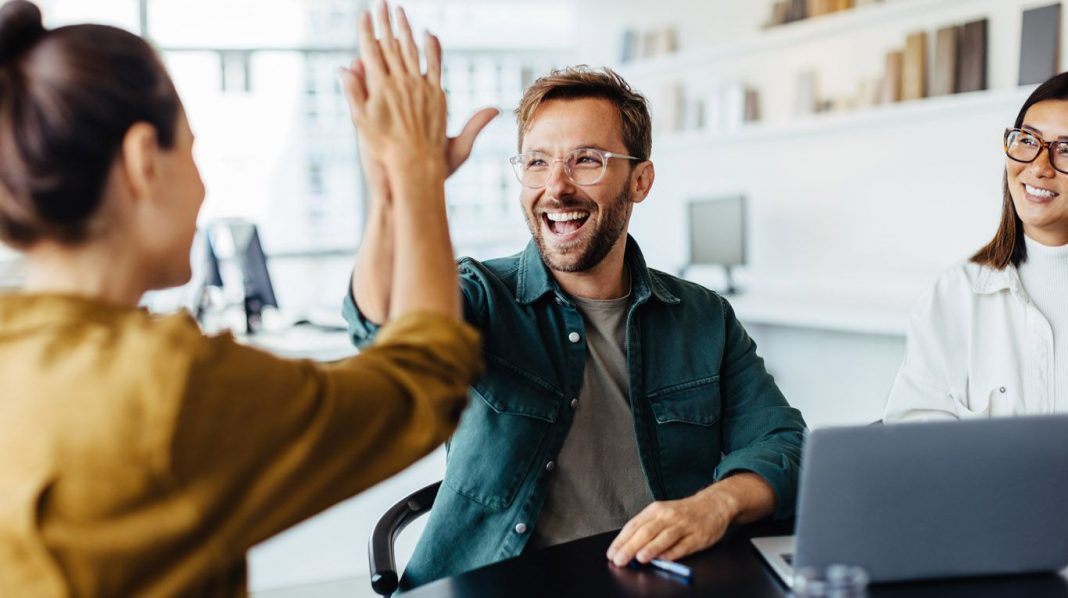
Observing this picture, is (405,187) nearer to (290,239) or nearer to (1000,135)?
(1000,135)

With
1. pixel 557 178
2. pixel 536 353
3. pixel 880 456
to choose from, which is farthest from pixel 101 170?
pixel 557 178

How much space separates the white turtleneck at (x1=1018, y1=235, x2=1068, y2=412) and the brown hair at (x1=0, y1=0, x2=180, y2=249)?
1699 millimetres

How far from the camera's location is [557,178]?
1855 millimetres

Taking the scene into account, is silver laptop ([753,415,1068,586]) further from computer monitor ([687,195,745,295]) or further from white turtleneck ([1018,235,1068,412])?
computer monitor ([687,195,745,295])

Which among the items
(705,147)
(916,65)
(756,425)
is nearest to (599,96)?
(756,425)

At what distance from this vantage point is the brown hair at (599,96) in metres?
1.90

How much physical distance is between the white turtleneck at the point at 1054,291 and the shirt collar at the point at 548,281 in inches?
28.7

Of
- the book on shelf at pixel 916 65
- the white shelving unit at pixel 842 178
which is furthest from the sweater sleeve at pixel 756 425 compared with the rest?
the book on shelf at pixel 916 65

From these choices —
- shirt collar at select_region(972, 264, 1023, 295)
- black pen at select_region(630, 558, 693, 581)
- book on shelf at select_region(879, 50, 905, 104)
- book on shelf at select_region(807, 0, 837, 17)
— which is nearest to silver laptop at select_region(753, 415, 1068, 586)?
black pen at select_region(630, 558, 693, 581)

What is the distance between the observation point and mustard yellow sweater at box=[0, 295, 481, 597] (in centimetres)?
79

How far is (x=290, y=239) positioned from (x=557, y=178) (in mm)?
5374

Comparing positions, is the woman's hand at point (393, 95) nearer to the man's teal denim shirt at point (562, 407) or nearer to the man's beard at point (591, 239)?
the man's teal denim shirt at point (562, 407)

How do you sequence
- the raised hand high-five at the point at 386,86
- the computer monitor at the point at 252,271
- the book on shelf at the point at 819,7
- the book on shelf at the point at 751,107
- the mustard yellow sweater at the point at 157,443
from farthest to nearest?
1. the book on shelf at the point at 751,107
2. the book on shelf at the point at 819,7
3. the computer monitor at the point at 252,271
4. the raised hand high-five at the point at 386,86
5. the mustard yellow sweater at the point at 157,443

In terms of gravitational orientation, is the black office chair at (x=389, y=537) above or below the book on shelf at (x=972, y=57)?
below
